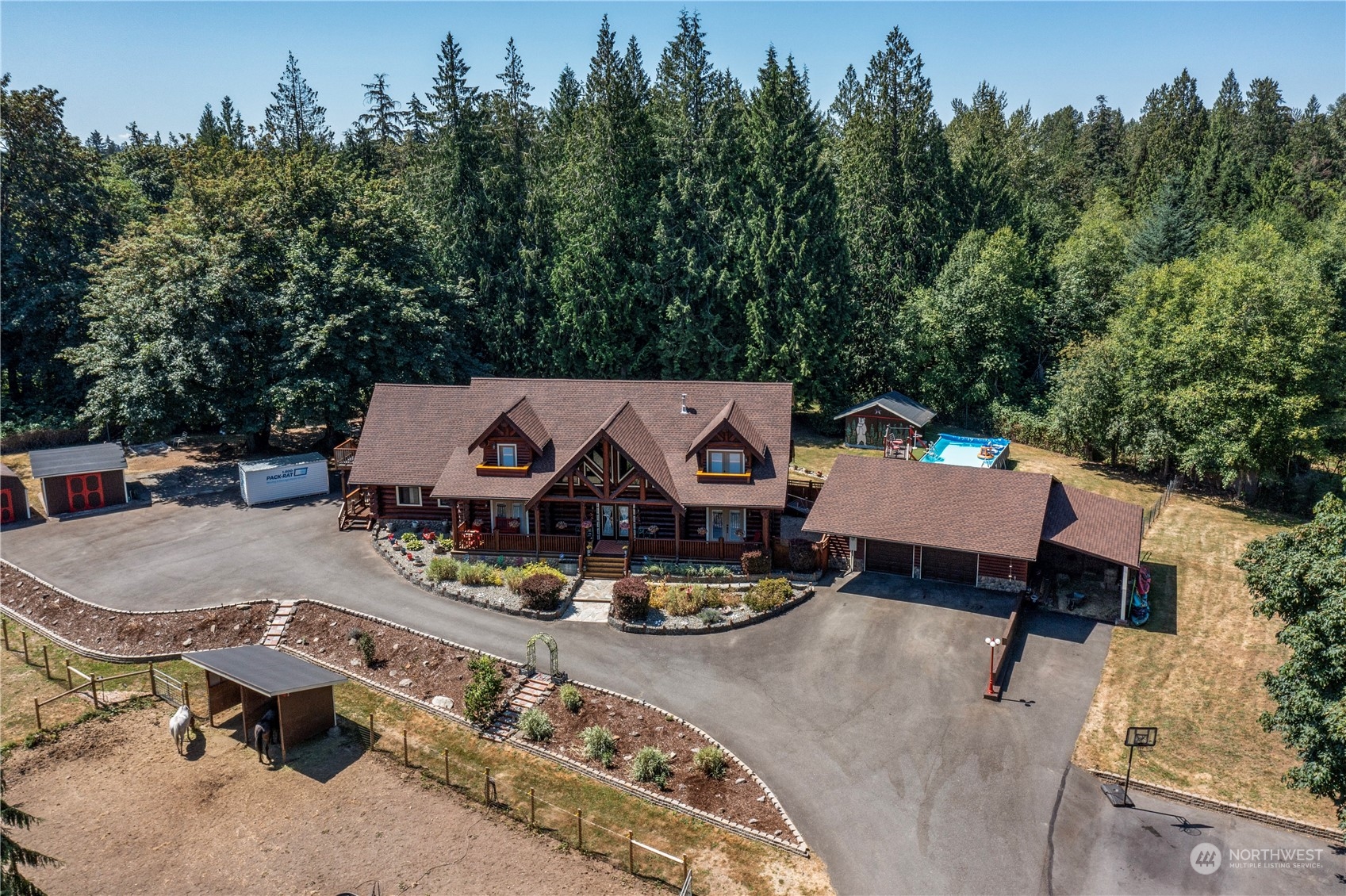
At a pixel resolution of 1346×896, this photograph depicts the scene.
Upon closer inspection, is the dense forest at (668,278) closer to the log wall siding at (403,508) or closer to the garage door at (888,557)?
the log wall siding at (403,508)

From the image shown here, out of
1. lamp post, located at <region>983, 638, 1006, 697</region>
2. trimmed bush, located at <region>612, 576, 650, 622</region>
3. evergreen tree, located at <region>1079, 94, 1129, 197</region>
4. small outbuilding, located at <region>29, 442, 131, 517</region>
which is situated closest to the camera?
lamp post, located at <region>983, 638, 1006, 697</region>

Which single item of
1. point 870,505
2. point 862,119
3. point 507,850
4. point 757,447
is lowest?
point 507,850

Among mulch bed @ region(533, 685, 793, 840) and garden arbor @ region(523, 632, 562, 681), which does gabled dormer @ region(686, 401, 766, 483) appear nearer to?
garden arbor @ region(523, 632, 562, 681)

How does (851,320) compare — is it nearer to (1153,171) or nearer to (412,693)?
(412,693)

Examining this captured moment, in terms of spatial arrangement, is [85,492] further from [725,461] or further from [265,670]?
[725,461]

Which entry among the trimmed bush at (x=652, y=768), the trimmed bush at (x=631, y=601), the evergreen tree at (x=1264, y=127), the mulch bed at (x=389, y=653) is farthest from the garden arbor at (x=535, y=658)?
the evergreen tree at (x=1264, y=127)

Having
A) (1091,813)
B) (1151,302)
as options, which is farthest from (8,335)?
(1151,302)

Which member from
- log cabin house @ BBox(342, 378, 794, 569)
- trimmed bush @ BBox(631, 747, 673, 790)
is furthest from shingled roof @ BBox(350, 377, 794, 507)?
trimmed bush @ BBox(631, 747, 673, 790)
